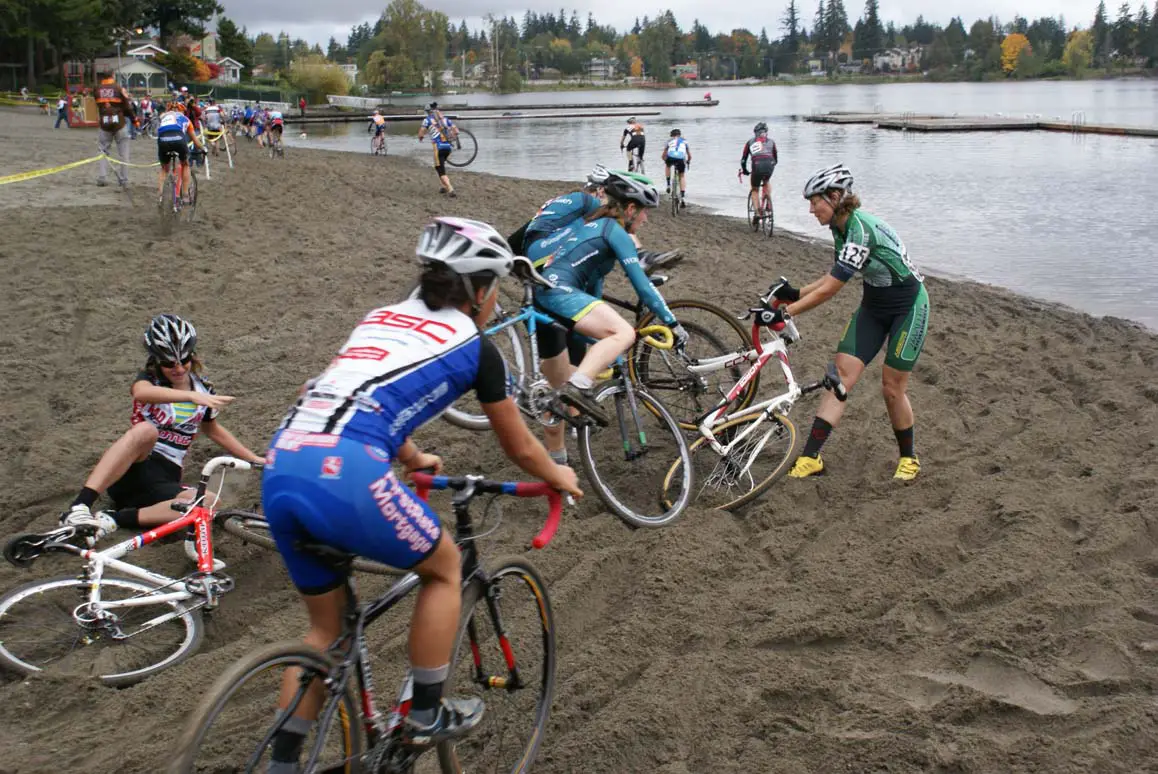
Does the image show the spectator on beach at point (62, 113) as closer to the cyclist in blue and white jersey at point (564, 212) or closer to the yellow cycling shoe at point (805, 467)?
the cyclist in blue and white jersey at point (564, 212)

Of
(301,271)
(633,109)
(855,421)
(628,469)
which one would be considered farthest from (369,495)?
(633,109)

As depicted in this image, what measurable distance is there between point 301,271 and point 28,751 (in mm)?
9947

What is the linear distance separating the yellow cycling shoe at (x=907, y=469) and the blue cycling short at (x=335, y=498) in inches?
193

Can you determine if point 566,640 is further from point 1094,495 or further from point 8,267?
point 8,267

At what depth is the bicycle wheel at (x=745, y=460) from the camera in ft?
22.1

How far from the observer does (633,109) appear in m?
108

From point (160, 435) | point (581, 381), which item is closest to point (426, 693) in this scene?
point (581, 381)

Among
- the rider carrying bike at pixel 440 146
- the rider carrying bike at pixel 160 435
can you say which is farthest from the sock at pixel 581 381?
the rider carrying bike at pixel 440 146

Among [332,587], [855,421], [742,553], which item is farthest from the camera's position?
[855,421]

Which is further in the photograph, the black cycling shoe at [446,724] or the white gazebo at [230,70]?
the white gazebo at [230,70]

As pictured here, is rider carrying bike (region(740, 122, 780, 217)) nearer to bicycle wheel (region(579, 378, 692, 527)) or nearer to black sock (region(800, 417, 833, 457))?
black sock (region(800, 417, 833, 457))

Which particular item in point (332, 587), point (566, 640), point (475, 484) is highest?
point (475, 484)

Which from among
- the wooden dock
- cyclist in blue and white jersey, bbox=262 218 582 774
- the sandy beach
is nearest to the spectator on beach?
the sandy beach

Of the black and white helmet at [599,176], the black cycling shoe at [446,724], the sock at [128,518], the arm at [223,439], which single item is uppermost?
the black and white helmet at [599,176]
